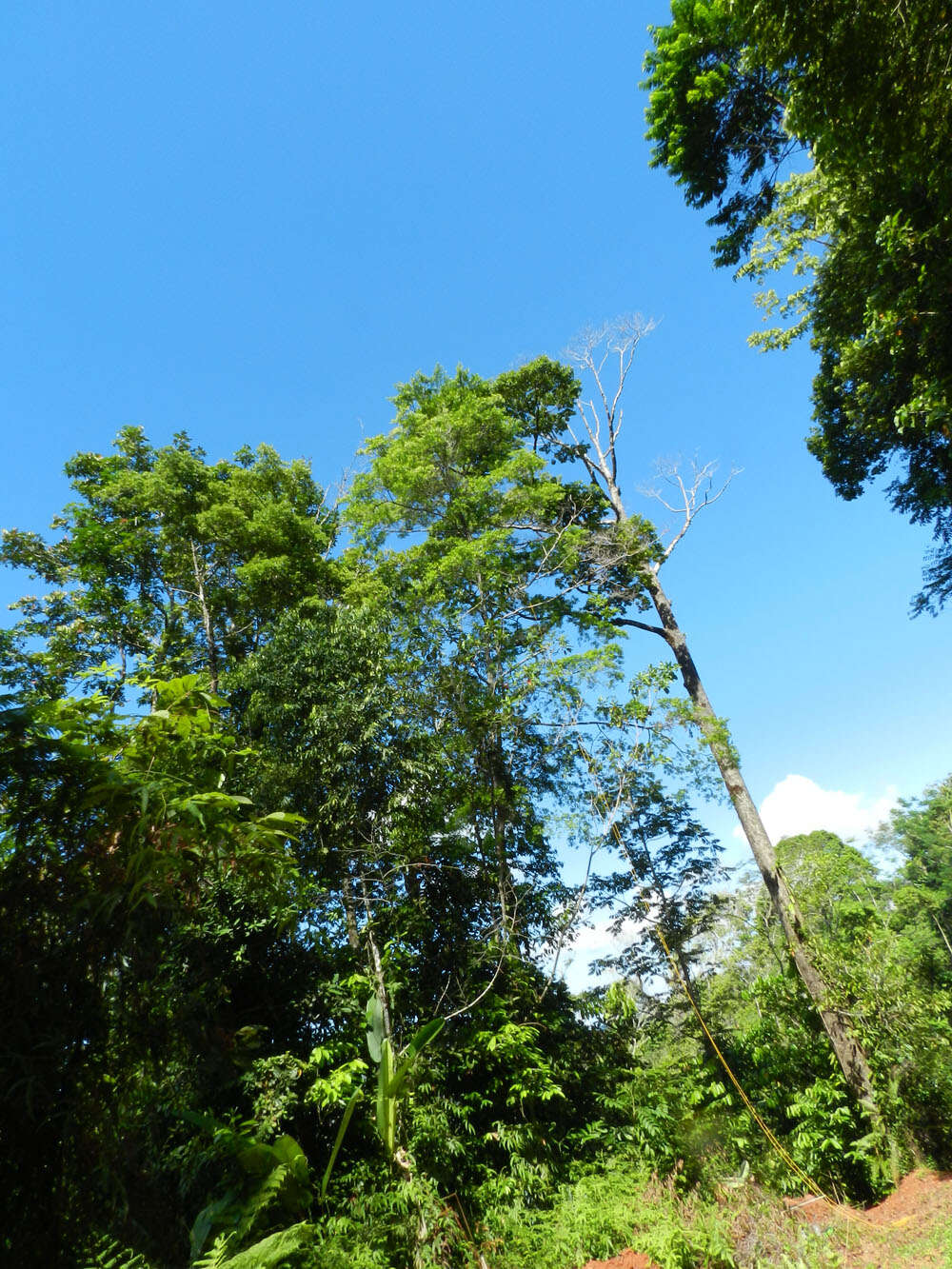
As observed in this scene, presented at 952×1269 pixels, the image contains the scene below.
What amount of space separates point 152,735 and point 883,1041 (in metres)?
9.46

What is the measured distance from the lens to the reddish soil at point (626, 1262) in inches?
194

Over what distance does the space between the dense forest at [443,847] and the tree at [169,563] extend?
0.28ft

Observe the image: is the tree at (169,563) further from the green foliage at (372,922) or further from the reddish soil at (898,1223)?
the reddish soil at (898,1223)

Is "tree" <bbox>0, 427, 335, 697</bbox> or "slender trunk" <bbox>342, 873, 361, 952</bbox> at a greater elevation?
"tree" <bbox>0, 427, 335, 697</bbox>

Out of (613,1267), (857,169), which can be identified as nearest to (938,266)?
(857,169)

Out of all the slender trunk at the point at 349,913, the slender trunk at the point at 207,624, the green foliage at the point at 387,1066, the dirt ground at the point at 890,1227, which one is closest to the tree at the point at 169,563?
the slender trunk at the point at 207,624

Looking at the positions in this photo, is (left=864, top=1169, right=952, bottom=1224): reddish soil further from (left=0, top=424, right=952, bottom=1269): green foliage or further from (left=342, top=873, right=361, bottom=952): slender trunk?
(left=342, top=873, right=361, bottom=952): slender trunk

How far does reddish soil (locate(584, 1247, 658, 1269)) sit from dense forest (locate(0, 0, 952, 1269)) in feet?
0.67

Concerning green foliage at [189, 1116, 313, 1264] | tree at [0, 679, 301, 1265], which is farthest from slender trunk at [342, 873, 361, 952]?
tree at [0, 679, 301, 1265]

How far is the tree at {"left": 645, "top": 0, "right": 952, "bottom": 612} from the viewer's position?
11.9 feet

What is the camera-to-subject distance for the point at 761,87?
906 centimetres

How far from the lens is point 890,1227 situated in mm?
6004

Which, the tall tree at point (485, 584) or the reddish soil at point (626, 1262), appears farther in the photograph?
the tall tree at point (485, 584)

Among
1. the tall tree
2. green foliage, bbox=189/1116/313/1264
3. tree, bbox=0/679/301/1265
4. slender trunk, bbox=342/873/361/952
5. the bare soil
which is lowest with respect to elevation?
the bare soil
